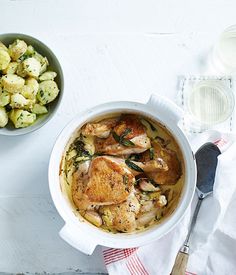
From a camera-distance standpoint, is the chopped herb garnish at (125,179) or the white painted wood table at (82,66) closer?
the chopped herb garnish at (125,179)

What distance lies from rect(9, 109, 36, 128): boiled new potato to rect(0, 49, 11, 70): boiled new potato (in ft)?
0.36

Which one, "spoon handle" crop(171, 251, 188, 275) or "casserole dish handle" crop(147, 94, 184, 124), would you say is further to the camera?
"spoon handle" crop(171, 251, 188, 275)

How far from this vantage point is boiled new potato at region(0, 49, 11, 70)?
1.37 m

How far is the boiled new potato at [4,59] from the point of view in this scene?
137 cm

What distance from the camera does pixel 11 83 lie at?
53.7 inches

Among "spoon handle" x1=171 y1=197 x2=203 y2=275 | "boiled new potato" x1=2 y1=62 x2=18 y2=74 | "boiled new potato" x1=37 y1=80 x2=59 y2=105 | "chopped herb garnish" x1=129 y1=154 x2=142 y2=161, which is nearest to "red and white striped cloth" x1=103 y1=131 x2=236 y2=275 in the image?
"spoon handle" x1=171 y1=197 x2=203 y2=275

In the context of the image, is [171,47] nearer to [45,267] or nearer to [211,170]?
[211,170]

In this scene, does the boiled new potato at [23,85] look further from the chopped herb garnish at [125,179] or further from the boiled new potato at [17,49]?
the chopped herb garnish at [125,179]

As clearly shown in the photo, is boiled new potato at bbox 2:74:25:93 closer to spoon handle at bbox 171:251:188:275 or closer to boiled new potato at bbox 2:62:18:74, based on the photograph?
boiled new potato at bbox 2:62:18:74

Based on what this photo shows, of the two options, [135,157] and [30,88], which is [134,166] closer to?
[135,157]

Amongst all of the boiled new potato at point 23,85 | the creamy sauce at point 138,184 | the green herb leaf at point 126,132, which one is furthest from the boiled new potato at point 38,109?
the green herb leaf at point 126,132

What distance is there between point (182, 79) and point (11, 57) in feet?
1.45

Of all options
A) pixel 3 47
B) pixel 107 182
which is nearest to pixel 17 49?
pixel 3 47

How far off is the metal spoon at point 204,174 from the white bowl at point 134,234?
10 centimetres
